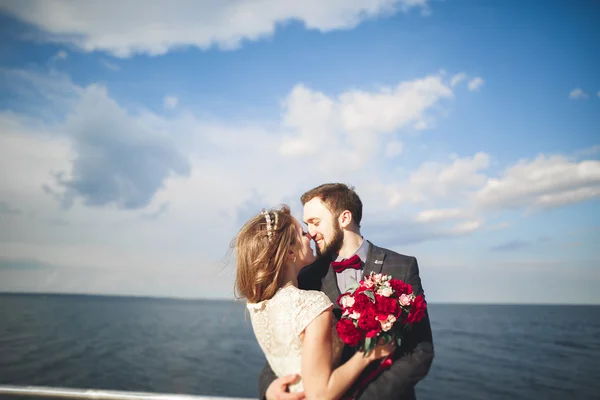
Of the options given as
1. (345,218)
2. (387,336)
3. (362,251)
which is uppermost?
(345,218)

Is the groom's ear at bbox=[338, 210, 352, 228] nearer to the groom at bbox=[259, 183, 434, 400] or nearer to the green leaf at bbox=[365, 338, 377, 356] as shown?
the groom at bbox=[259, 183, 434, 400]

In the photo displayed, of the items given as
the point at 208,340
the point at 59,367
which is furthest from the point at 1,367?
the point at 208,340

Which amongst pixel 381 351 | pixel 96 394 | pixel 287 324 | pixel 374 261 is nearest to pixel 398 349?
pixel 381 351

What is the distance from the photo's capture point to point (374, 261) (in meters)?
2.98

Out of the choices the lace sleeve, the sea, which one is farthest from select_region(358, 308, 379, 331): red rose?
the sea

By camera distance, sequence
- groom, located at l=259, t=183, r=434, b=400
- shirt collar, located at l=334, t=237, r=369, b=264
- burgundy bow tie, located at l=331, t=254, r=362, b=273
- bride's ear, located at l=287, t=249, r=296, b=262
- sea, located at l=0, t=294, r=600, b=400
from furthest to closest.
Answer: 1. sea, located at l=0, t=294, r=600, b=400
2. shirt collar, located at l=334, t=237, r=369, b=264
3. burgundy bow tie, located at l=331, t=254, r=362, b=273
4. bride's ear, located at l=287, t=249, r=296, b=262
5. groom, located at l=259, t=183, r=434, b=400

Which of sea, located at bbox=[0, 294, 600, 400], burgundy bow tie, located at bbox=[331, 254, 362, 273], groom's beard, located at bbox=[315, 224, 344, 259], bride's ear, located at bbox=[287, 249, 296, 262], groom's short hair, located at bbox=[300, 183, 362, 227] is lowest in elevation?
sea, located at bbox=[0, 294, 600, 400]

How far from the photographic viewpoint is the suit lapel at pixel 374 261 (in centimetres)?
294

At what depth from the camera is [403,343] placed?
2.64 metres

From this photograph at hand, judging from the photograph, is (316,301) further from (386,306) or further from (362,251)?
(362,251)

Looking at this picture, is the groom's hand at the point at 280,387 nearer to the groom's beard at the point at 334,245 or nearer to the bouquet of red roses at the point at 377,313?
the bouquet of red roses at the point at 377,313

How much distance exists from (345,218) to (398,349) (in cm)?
106

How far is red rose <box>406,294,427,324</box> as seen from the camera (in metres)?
2.36

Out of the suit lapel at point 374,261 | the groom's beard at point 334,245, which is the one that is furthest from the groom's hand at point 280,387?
the groom's beard at point 334,245
